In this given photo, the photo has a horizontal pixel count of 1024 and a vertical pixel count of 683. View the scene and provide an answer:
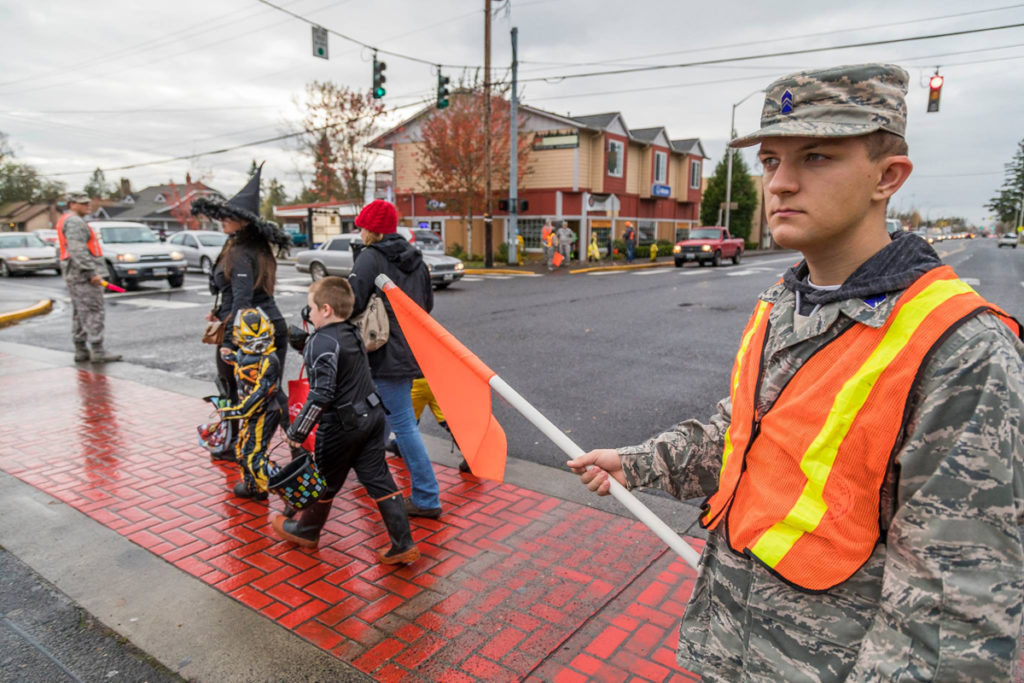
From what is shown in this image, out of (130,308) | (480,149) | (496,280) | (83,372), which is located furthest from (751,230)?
(83,372)

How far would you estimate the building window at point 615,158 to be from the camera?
3383 centimetres

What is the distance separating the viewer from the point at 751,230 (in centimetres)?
5241

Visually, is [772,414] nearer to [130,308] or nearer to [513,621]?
[513,621]

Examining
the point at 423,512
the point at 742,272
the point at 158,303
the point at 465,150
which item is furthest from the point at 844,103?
the point at 465,150

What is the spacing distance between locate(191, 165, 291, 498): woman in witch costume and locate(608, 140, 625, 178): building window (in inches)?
1230

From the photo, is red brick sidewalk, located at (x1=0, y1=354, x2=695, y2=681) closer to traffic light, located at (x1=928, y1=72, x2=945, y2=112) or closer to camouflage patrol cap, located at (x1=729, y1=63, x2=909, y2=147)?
camouflage patrol cap, located at (x1=729, y1=63, x2=909, y2=147)

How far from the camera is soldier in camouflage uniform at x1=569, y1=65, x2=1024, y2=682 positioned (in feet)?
3.32

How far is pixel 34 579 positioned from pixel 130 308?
12486 millimetres

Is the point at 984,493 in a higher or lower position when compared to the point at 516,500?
higher

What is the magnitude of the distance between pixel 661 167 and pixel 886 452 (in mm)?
40564

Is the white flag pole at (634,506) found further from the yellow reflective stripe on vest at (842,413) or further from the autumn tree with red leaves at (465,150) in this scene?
the autumn tree with red leaves at (465,150)

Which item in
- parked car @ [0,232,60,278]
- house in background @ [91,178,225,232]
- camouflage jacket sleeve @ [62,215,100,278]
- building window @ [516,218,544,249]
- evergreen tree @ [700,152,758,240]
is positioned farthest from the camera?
house in background @ [91,178,225,232]

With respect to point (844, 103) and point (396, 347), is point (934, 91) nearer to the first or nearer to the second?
point (396, 347)

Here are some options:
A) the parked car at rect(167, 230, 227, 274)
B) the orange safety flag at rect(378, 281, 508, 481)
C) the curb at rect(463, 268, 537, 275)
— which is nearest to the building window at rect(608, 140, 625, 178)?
the curb at rect(463, 268, 537, 275)
